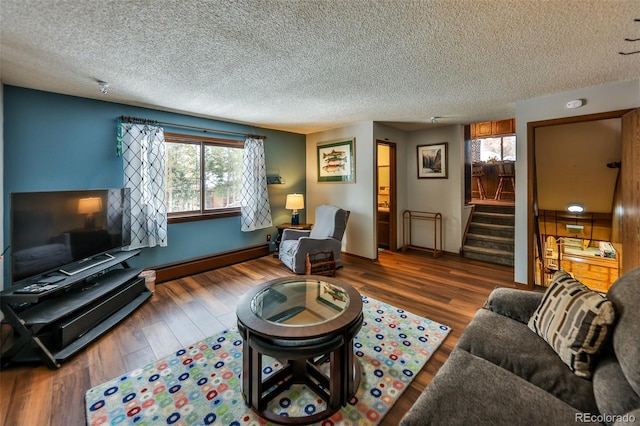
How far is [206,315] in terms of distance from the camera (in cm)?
271

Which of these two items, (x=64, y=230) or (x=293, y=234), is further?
(x=293, y=234)

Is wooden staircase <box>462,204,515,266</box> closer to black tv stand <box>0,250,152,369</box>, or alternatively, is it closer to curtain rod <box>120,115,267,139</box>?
curtain rod <box>120,115,267,139</box>

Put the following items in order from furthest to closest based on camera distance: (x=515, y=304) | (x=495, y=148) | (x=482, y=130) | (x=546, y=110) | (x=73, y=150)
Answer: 1. (x=495, y=148)
2. (x=482, y=130)
3. (x=546, y=110)
4. (x=73, y=150)
5. (x=515, y=304)

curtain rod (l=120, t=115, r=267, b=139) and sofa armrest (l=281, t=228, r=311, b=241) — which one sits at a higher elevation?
curtain rod (l=120, t=115, r=267, b=139)

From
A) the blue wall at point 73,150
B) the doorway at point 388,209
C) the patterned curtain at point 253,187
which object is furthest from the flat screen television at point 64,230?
the doorway at point 388,209

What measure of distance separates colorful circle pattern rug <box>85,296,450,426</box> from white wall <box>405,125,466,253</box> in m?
3.06

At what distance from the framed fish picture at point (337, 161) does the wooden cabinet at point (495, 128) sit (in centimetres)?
440

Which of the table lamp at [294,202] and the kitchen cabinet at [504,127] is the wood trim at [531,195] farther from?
the kitchen cabinet at [504,127]

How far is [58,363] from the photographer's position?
1956mm

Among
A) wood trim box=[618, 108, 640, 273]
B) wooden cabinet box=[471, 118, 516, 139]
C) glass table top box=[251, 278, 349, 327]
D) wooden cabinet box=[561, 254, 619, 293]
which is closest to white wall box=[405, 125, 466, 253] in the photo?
wooden cabinet box=[561, 254, 619, 293]

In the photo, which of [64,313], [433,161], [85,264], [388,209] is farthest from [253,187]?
[433,161]

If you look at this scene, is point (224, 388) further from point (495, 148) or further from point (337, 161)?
point (495, 148)

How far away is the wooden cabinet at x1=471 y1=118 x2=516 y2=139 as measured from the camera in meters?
6.83

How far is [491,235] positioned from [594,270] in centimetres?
154
